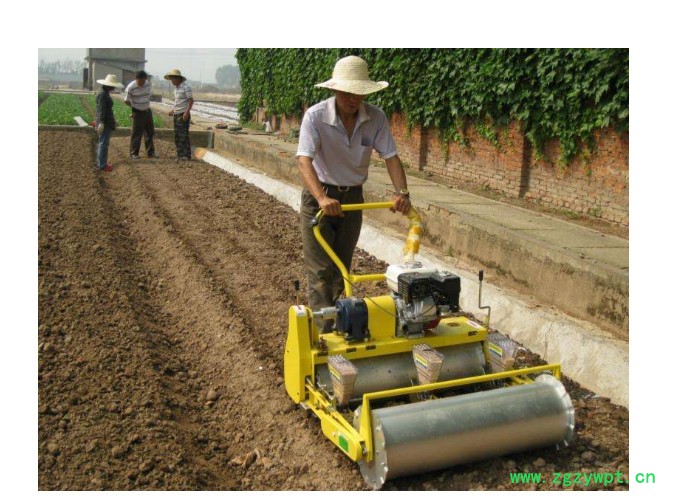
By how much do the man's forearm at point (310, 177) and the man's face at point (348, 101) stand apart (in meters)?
0.41

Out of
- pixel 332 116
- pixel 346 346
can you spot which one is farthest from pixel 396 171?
pixel 346 346

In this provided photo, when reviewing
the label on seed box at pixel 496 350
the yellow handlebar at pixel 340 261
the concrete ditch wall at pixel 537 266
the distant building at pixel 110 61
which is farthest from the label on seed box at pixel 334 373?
the distant building at pixel 110 61

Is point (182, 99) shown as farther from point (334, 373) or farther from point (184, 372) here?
point (334, 373)

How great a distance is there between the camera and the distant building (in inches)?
2458

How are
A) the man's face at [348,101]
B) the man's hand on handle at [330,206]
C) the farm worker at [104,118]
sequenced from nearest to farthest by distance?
the man's hand on handle at [330,206], the man's face at [348,101], the farm worker at [104,118]

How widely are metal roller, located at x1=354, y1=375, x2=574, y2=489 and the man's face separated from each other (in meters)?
2.03

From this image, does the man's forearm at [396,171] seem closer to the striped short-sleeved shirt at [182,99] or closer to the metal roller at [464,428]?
the metal roller at [464,428]

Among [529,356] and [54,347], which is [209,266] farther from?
[529,356]

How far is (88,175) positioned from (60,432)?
30.2ft

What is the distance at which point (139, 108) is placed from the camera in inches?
567

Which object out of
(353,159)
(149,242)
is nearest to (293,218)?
(149,242)

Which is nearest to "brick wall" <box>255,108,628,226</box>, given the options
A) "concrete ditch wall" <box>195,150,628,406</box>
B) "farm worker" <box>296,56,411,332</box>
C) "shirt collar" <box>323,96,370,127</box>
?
"concrete ditch wall" <box>195,150,628,406</box>

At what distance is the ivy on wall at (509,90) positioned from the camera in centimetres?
791

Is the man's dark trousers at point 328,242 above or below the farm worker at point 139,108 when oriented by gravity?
below
